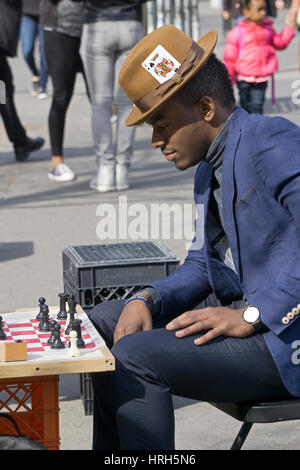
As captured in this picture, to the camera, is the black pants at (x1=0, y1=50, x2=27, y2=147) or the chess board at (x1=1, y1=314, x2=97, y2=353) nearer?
the chess board at (x1=1, y1=314, x2=97, y2=353)

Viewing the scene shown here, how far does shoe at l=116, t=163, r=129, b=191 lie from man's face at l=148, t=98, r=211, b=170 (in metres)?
4.85

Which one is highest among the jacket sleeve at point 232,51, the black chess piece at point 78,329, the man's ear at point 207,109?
the man's ear at point 207,109

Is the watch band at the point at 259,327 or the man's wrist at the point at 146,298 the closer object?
the watch band at the point at 259,327

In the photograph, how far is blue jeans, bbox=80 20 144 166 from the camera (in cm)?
721

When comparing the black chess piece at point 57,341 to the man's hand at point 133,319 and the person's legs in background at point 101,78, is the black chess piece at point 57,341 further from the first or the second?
the person's legs in background at point 101,78

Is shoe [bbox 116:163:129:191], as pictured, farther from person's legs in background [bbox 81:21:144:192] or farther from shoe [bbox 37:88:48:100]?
shoe [bbox 37:88:48:100]

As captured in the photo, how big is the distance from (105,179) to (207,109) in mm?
4942

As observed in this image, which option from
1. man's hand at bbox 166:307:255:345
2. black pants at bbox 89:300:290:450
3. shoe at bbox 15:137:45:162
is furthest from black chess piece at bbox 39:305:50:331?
shoe at bbox 15:137:45:162

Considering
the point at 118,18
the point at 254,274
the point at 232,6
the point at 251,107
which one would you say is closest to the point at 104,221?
the point at 118,18

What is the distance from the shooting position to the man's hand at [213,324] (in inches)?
110

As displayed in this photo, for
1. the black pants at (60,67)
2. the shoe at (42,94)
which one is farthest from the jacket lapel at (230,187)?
the shoe at (42,94)

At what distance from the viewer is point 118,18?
23.7ft

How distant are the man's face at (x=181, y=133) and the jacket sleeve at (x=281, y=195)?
207 millimetres
